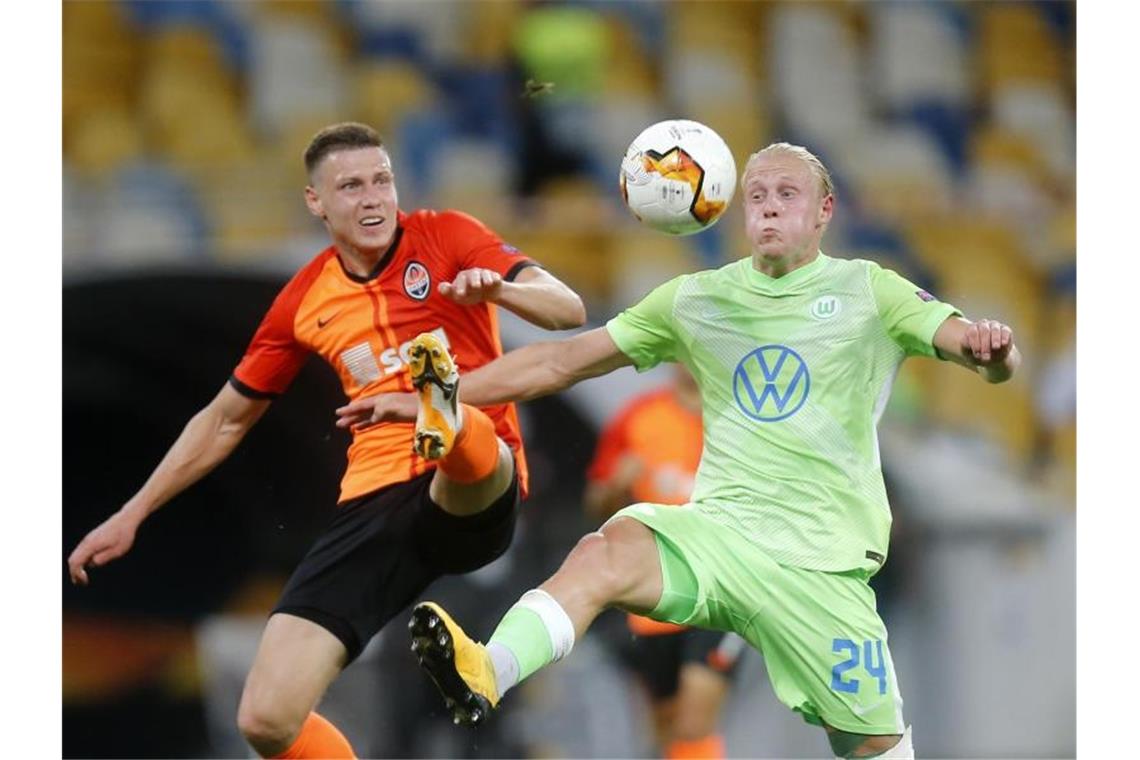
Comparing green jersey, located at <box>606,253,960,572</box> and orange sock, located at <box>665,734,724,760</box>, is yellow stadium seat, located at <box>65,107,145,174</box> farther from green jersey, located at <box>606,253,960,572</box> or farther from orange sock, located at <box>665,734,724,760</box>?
green jersey, located at <box>606,253,960,572</box>

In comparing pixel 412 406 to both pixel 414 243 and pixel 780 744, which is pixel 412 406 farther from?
pixel 780 744

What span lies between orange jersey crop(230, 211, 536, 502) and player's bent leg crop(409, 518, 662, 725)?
3.11 ft

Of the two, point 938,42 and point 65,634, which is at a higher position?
point 938,42

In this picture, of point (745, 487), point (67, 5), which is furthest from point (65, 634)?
point (745, 487)

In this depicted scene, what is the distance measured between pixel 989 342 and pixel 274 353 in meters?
2.41

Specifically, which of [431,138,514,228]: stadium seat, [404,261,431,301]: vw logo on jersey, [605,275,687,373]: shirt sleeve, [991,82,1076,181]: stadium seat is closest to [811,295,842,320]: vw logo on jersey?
[605,275,687,373]: shirt sleeve

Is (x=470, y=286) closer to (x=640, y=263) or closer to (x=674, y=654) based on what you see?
(x=640, y=263)

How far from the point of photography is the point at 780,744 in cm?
749

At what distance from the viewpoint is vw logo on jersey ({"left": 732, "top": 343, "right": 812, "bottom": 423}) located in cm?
451

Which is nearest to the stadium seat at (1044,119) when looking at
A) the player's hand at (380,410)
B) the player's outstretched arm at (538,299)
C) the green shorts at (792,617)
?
the player's outstretched arm at (538,299)

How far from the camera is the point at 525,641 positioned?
4059 millimetres

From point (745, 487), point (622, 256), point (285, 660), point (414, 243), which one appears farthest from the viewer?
point (622, 256)

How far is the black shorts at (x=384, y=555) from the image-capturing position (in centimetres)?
495

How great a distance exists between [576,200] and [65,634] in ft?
10.4
